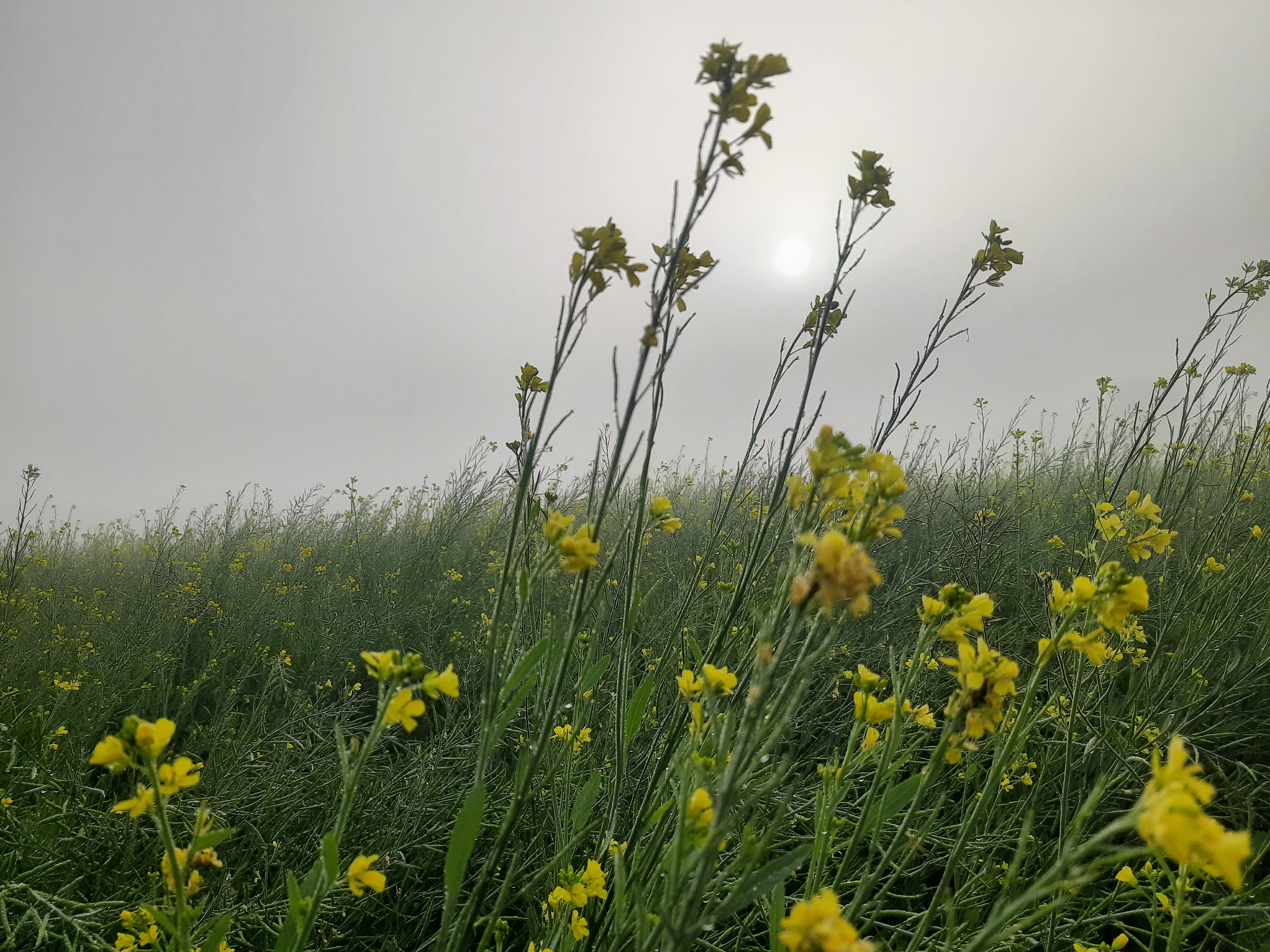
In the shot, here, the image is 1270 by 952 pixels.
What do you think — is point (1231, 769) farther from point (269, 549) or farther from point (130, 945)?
point (269, 549)

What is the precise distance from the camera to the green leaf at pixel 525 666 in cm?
84

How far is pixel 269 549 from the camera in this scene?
6.45 m

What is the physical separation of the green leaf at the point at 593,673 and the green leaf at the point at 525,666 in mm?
446

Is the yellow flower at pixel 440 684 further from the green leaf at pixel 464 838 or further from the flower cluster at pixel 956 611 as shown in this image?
the flower cluster at pixel 956 611

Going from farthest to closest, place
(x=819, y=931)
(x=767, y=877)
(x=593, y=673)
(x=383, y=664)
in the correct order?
(x=593, y=673), (x=383, y=664), (x=767, y=877), (x=819, y=931)

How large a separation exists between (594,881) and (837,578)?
0.91m

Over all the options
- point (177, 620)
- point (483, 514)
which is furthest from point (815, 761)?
point (483, 514)

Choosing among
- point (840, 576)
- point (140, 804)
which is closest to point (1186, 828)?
point (840, 576)

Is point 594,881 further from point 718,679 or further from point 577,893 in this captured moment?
point 718,679

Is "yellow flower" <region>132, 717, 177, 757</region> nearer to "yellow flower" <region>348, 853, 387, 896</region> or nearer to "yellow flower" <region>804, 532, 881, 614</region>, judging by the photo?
"yellow flower" <region>348, 853, 387, 896</region>

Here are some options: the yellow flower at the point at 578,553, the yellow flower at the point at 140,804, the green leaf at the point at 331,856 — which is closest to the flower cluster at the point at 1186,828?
the yellow flower at the point at 578,553

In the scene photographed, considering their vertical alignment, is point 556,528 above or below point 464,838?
above

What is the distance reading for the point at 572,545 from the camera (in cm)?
74

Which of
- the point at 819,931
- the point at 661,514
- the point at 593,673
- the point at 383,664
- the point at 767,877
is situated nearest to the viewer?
the point at 819,931
